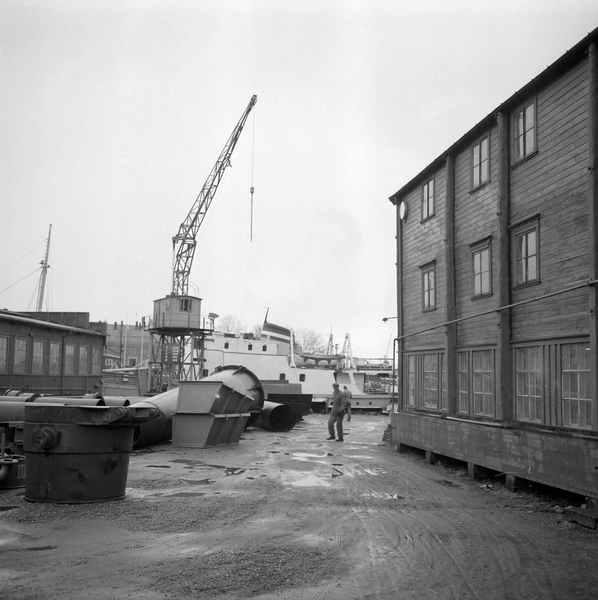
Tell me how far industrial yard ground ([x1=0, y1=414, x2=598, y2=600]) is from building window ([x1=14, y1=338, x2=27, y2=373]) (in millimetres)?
14023

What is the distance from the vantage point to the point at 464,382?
50.7ft

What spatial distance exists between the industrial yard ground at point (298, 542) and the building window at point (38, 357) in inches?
597

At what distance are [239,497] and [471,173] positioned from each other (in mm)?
9273

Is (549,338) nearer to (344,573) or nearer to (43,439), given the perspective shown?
(344,573)

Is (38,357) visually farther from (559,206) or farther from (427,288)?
(559,206)

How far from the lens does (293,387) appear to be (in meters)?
30.4

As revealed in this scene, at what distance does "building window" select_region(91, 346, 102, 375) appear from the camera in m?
31.8

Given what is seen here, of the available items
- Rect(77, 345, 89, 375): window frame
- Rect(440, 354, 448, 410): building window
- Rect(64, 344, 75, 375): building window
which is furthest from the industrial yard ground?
Rect(77, 345, 89, 375): window frame

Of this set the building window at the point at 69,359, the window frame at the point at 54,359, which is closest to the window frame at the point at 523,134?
the window frame at the point at 54,359

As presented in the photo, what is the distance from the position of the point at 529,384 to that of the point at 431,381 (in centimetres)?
507

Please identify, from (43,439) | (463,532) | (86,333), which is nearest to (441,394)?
(463,532)

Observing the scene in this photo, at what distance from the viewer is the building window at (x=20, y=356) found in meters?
24.6

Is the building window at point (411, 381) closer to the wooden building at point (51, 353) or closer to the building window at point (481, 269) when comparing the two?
the building window at point (481, 269)

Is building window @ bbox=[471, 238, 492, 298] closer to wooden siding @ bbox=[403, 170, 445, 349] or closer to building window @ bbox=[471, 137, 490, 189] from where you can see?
building window @ bbox=[471, 137, 490, 189]
